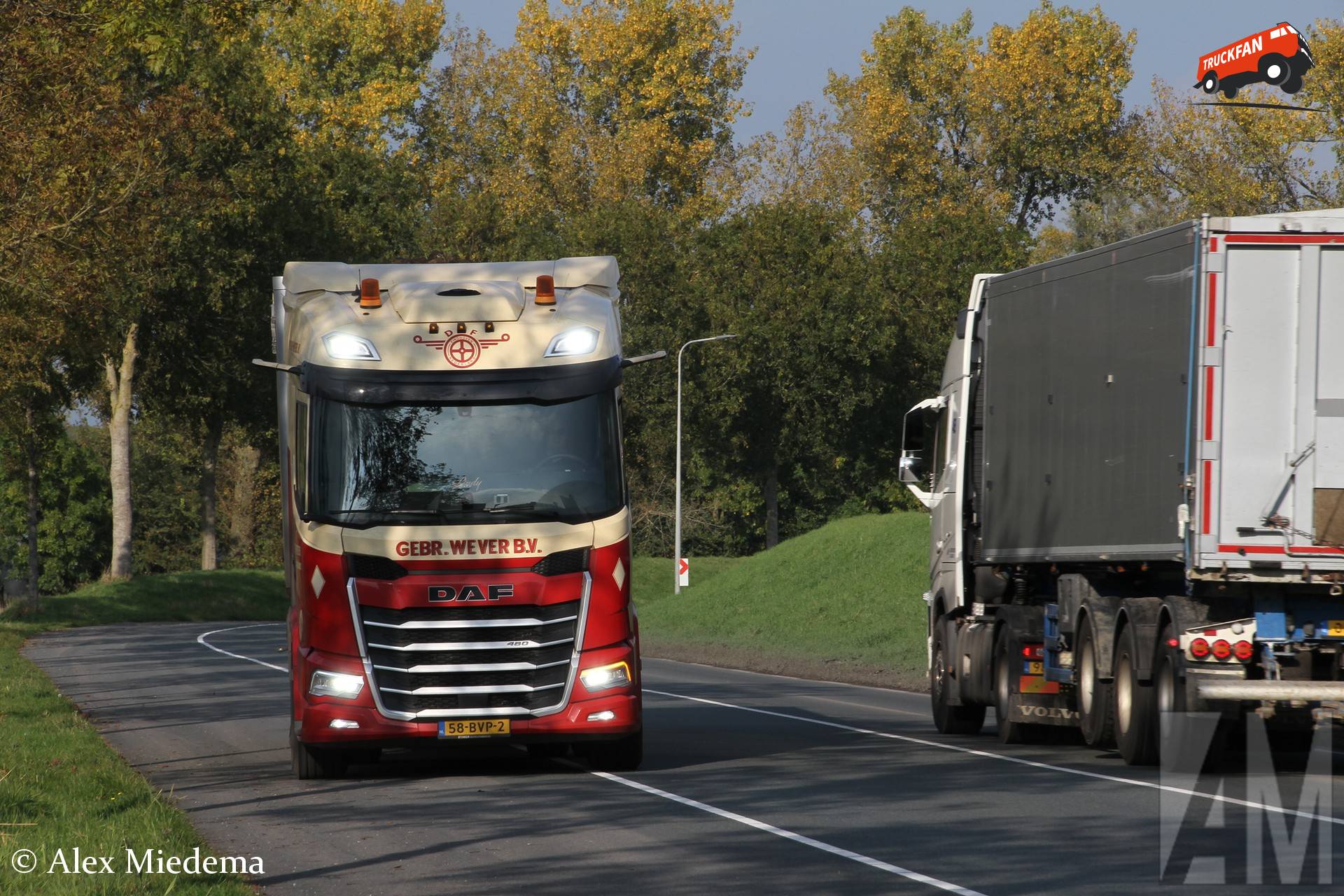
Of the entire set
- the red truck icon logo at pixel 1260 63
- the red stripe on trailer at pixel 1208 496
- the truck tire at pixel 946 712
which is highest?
the red truck icon logo at pixel 1260 63

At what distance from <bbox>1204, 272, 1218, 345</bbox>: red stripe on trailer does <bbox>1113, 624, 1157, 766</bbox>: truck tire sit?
240 cm

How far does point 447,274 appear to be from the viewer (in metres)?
14.6

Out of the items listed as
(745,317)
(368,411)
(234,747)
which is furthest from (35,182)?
(745,317)

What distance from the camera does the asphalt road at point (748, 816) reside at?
9.16 meters

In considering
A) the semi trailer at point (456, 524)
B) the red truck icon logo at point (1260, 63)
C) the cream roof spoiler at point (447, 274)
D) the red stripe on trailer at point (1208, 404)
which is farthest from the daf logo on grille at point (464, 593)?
the red truck icon logo at point (1260, 63)

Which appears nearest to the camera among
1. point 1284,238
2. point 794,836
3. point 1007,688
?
point 794,836

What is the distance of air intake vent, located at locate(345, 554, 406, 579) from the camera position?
13.1 metres

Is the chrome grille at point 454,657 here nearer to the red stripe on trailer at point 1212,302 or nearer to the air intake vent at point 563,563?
the air intake vent at point 563,563

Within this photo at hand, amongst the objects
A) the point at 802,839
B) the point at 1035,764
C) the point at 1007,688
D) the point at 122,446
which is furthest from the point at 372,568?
the point at 122,446

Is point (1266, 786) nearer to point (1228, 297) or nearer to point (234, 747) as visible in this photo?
point (1228, 297)

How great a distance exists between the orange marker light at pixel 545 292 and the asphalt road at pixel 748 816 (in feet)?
11.5

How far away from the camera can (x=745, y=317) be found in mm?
67875

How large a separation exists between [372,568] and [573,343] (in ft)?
7.23
